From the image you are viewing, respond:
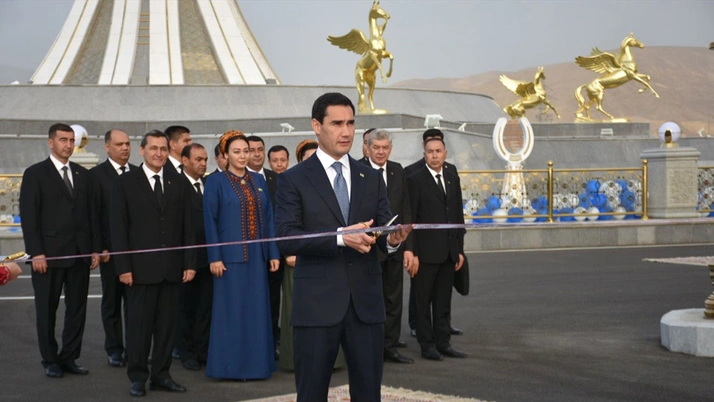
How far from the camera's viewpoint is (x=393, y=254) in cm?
648

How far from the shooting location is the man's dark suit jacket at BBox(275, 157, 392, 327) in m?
3.68

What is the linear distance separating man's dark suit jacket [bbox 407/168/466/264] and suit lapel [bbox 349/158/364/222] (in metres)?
2.69

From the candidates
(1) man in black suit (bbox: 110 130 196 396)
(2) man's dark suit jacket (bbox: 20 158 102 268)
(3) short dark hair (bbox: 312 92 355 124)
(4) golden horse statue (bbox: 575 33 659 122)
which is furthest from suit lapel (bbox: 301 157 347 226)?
(4) golden horse statue (bbox: 575 33 659 122)

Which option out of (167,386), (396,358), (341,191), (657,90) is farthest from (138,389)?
(657,90)

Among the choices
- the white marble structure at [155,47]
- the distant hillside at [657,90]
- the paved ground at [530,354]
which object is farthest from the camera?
the distant hillside at [657,90]

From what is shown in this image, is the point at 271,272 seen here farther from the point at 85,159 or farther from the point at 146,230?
the point at 85,159

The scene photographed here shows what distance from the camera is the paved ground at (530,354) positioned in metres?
5.53

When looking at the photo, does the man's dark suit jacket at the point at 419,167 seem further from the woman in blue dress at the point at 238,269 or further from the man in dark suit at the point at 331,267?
the man in dark suit at the point at 331,267

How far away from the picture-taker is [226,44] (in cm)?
2592

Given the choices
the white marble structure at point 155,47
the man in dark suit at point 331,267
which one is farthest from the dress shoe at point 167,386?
the white marble structure at point 155,47

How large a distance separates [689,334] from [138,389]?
A: 3.44 m

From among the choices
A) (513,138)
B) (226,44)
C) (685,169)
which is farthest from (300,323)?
(226,44)

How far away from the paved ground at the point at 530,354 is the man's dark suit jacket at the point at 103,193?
0.86 meters

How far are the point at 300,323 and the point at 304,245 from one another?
30 centimetres
